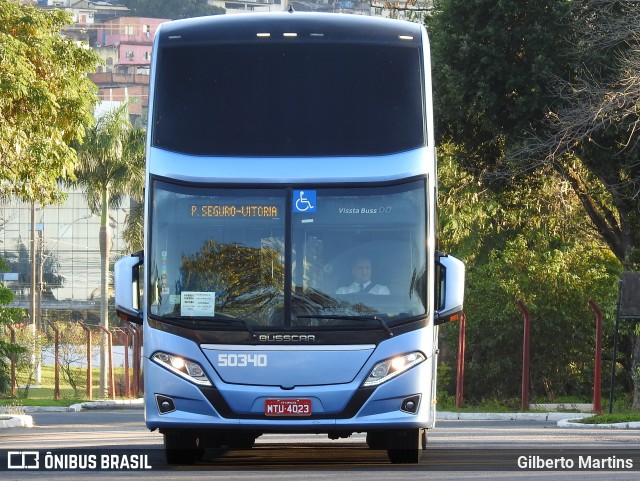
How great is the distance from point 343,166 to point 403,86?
3.26 feet

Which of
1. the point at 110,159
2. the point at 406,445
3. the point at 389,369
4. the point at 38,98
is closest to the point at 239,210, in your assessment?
the point at 389,369

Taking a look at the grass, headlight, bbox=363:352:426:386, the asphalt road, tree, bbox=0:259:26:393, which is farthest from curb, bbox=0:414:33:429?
headlight, bbox=363:352:426:386

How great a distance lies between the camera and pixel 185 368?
14.0 meters

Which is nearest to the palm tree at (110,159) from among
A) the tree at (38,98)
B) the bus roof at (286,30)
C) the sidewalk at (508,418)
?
the sidewalk at (508,418)

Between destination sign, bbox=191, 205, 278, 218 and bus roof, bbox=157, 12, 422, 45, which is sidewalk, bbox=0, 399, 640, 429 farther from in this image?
destination sign, bbox=191, 205, 278, 218

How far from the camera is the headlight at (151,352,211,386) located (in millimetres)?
13984

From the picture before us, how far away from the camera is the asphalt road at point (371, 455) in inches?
547

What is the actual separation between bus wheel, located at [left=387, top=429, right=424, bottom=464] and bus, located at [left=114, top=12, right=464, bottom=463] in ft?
0.07

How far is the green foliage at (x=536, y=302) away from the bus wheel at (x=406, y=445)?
23.3 meters

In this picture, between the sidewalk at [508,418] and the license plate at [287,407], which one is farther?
the sidewalk at [508,418]

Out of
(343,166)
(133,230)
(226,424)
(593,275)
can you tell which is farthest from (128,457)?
(133,230)

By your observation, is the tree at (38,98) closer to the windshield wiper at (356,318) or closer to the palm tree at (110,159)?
the windshield wiper at (356,318)

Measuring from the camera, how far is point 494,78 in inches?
1265

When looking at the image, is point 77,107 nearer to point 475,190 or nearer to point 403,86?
point 475,190
